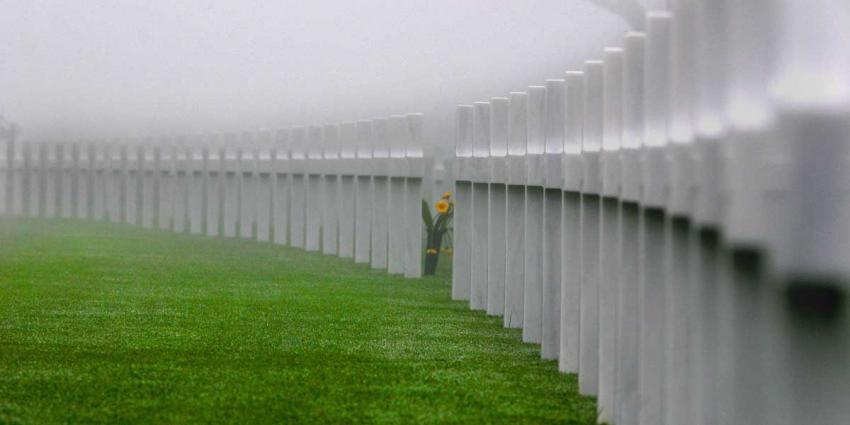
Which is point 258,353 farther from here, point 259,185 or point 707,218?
point 259,185

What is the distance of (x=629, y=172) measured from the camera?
3896 millimetres

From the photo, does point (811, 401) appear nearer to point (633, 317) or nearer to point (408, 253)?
point (633, 317)

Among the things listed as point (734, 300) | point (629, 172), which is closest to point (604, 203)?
point (629, 172)

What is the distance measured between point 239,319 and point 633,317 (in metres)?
3.40

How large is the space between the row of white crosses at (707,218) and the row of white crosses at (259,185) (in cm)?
524

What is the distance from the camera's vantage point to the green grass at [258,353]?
172 inches

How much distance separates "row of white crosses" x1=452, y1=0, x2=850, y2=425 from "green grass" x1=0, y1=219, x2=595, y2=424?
388 millimetres

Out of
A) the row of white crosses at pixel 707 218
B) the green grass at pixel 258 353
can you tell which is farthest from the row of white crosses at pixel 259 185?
the row of white crosses at pixel 707 218

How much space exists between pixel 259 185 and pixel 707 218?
12524mm

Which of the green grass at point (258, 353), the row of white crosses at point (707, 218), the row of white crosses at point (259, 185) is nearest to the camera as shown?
the row of white crosses at point (707, 218)

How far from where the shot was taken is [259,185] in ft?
49.8

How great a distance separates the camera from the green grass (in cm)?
437

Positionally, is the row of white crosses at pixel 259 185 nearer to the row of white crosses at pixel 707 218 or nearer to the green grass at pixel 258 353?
the green grass at pixel 258 353

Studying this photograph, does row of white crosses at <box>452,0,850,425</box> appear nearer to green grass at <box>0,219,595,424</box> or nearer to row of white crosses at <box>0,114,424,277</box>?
green grass at <box>0,219,595,424</box>
